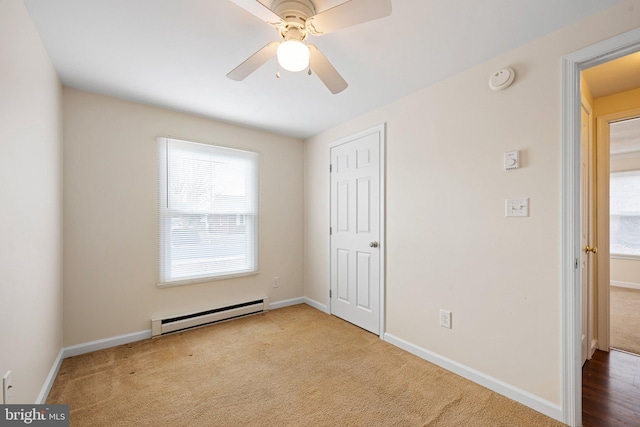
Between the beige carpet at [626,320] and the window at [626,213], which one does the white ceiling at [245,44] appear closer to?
the beige carpet at [626,320]

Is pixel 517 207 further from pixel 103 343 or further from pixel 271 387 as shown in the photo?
pixel 103 343

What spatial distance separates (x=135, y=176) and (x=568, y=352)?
373 cm

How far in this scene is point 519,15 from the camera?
5.19 feet

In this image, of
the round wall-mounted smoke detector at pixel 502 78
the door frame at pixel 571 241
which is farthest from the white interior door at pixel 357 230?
the door frame at pixel 571 241

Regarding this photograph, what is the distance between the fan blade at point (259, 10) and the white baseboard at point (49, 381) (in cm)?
261

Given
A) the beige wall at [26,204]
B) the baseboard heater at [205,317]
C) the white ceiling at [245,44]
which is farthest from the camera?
the baseboard heater at [205,317]

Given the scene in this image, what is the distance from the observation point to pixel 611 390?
6.51 feet

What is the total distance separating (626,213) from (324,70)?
6654 millimetres

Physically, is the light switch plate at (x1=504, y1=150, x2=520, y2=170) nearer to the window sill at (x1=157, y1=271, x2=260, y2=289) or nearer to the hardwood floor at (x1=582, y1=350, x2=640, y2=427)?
the hardwood floor at (x1=582, y1=350, x2=640, y2=427)

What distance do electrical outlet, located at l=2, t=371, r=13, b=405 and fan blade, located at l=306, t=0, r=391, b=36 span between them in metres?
2.28

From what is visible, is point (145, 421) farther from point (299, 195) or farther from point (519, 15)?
point (519, 15)

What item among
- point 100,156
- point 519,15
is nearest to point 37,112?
point 100,156

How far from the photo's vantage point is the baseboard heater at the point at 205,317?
9.46 ft

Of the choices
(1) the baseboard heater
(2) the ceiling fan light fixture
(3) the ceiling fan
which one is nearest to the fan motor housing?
(3) the ceiling fan
